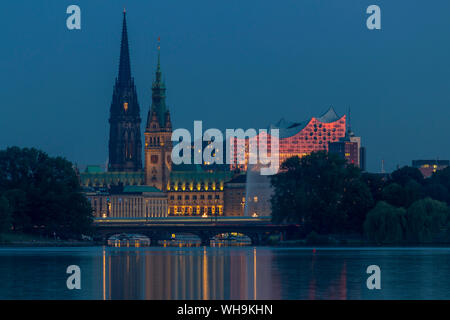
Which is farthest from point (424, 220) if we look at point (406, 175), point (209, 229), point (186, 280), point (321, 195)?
point (406, 175)

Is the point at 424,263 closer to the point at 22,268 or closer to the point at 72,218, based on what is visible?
the point at 22,268

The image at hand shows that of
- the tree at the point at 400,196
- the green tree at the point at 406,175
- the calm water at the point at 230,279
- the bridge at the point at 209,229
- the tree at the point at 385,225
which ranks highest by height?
the green tree at the point at 406,175

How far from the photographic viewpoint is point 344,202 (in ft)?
441

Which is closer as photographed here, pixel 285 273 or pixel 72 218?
pixel 285 273

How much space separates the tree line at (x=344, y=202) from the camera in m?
117

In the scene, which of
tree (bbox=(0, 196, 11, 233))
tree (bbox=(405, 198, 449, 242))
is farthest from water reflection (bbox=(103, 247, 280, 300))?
tree (bbox=(0, 196, 11, 233))

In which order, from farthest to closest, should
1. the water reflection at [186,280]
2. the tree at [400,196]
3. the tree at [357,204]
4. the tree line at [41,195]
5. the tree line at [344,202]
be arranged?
the tree at [357,204] → the tree line at [41,195] → the tree at [400,196] → the tree line at [344,202] → the water reflection at [186,280]

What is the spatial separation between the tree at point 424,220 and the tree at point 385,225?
82cm

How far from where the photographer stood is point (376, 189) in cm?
14125

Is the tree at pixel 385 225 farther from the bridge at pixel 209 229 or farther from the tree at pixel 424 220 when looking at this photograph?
the bridge at pixel 209 229

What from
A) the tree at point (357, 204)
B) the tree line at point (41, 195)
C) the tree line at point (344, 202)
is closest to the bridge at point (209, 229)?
the tree line at point (344, 202)
